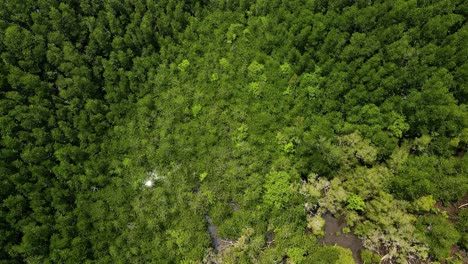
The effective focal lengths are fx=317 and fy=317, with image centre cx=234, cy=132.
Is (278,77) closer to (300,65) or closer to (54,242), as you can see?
(300,65)

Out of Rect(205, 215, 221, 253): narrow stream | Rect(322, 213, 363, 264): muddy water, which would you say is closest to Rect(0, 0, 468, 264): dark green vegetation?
Rect(205, 215, 221, 253): narrow stream

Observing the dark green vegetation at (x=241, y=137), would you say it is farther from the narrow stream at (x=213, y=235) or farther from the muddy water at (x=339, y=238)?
the muddy water at (x=339, y=238)

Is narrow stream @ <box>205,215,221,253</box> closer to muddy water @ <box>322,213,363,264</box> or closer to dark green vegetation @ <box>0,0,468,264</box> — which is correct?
dark green vegetation @ <box>0,0,468,264</box>

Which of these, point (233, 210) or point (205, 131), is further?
point (205, 131)

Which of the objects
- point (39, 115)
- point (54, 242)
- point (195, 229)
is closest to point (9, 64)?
point (39, 115)

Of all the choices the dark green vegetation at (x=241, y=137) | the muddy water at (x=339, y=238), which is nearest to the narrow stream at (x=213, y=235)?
the dark green vegetation at (x=241, y=137)
